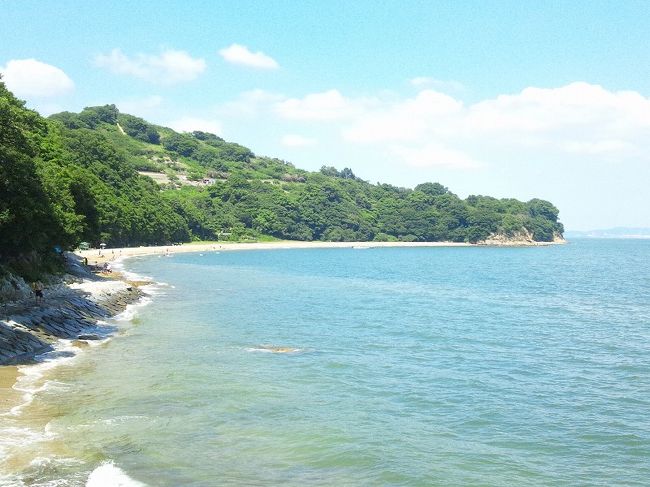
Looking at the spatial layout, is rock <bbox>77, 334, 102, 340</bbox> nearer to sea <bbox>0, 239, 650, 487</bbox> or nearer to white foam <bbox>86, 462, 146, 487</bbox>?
sea <bbox>0, 239, 650, 487</bbox>

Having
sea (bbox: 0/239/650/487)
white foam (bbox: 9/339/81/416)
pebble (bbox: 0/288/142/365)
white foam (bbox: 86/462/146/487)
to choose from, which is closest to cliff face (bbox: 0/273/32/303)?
pebble (bbox: 0/288/142/365)

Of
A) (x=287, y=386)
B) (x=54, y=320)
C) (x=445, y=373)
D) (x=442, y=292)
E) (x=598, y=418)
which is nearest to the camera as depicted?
(x=598, y=418)

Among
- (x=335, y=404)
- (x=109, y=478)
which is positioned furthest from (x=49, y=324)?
(x=109, y=478)

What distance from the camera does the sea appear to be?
1658cm

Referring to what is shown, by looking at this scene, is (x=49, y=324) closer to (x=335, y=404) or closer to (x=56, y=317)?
(x=56, y=317)

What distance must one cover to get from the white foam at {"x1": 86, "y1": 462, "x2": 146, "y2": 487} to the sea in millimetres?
70

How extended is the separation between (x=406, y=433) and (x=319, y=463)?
160 inches

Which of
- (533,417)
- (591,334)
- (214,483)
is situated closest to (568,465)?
(533,417)

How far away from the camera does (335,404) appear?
23.3m

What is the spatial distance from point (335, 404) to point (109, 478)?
33.8 ft

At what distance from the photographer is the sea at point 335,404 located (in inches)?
A: 653

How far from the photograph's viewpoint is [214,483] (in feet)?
50.1

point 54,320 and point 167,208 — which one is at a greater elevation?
point 167,208

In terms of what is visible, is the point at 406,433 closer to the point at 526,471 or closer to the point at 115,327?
the point at 526,471
